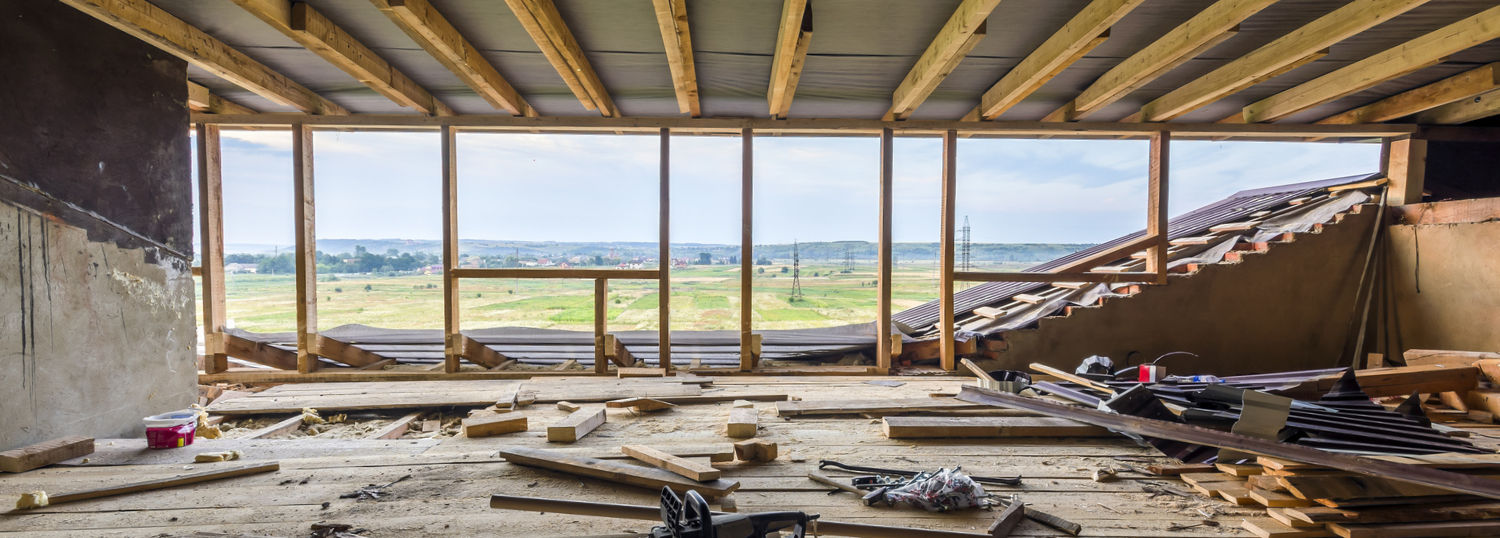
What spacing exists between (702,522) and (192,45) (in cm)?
431

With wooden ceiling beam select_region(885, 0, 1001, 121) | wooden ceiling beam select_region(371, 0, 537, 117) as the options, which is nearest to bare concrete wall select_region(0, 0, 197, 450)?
wooden ceiling beam select_region(371, 0, 537, 117)

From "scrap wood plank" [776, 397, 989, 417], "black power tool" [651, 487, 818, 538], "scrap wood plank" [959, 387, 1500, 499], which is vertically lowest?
"scrap wood plank" [776, 397, 989, 417]

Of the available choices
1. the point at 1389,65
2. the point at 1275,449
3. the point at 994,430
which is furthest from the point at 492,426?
the point at 1389,65

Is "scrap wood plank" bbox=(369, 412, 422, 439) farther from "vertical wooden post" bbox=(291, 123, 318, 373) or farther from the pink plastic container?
"vertical wooden post" bbox=(291, 123, 318, 373)

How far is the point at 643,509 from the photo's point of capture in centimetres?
199

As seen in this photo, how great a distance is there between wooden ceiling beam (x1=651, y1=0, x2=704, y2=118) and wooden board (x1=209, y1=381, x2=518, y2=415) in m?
2.61

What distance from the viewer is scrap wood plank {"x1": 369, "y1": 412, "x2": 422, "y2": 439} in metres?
3.48

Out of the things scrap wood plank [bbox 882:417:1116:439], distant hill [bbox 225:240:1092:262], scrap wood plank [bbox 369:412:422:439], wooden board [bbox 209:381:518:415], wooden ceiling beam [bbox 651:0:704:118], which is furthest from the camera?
distant hill [bbox 225:240:1092:262]

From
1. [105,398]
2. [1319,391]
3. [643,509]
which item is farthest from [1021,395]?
[105,398]

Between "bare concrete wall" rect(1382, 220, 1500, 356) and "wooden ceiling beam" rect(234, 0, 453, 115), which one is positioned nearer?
"wooden ceiling beam" rect(234, 0, 453, 115)

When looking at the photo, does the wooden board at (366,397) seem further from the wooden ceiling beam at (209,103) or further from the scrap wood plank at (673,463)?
the wooden ceiling beam at (209,103)

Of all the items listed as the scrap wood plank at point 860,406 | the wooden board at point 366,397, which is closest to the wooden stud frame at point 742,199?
the wooden board at point 366,397

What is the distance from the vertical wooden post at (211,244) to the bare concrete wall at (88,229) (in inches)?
59.8

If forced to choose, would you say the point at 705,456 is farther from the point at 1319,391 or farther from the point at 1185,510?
the point at 1319,391
